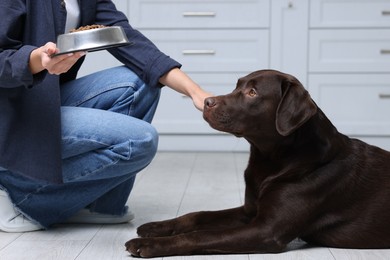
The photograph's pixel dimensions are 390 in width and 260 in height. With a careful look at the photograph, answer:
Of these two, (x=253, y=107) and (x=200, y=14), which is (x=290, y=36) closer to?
(x=200, y=14)

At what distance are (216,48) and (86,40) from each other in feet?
8.48

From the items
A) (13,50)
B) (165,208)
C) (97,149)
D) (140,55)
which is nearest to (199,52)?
(165,208)

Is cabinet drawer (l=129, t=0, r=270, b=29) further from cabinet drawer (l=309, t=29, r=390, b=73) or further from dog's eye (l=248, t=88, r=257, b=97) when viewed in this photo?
dog's eye (l=248, t=88, r=257, b=97)

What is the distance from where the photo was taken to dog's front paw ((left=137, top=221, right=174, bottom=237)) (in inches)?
82.6

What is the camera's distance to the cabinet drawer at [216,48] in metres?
4.18

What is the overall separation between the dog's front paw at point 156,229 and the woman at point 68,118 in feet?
0.59

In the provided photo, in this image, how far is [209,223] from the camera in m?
2.14

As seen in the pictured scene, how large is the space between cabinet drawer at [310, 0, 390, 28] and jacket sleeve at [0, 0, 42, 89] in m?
2.50

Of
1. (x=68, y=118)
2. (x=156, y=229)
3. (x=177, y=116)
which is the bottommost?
(x=177, y=116)

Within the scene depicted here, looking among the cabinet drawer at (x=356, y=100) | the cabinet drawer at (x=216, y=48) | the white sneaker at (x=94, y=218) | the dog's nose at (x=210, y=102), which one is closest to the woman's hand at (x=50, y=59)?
→ the dog's nose at (x=210, y=102)

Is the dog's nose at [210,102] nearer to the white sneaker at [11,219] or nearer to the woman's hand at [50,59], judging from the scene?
the woman's hand at [50,59]

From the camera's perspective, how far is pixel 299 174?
6.41ft

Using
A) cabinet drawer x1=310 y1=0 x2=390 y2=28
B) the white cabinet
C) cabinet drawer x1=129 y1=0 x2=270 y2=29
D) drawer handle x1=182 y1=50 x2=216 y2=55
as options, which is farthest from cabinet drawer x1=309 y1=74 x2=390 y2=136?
drawer handle x1=182 y1=50 x2=216 y2=55

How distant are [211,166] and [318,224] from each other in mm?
1721
